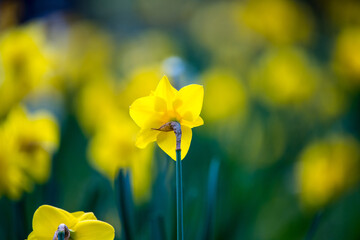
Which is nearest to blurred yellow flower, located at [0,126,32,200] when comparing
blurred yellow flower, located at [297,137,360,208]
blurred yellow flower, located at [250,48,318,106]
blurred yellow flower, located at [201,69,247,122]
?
blurred yellow flower, located at [297,137,360,208]

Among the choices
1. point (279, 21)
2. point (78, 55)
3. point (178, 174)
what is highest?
point (279, 21)

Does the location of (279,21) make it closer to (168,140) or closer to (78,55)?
(78,55)

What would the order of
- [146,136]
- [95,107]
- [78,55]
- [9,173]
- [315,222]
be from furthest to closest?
[78,55], [95,107], [9,173], [315,222], [146,136]

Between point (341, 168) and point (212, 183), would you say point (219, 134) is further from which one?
point (212, 183)

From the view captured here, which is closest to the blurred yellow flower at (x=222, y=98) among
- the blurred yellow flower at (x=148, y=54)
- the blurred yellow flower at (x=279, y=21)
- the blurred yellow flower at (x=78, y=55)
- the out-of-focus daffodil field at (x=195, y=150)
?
the out-of-focus daffodil field at (x=195, y=150)

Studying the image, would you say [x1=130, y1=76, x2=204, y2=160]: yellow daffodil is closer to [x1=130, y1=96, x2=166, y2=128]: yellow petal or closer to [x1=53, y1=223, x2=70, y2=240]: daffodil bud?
[x1=130, y1=96, x2=166, y2=128]: yellow petal

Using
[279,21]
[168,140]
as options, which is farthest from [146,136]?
[279,21]
